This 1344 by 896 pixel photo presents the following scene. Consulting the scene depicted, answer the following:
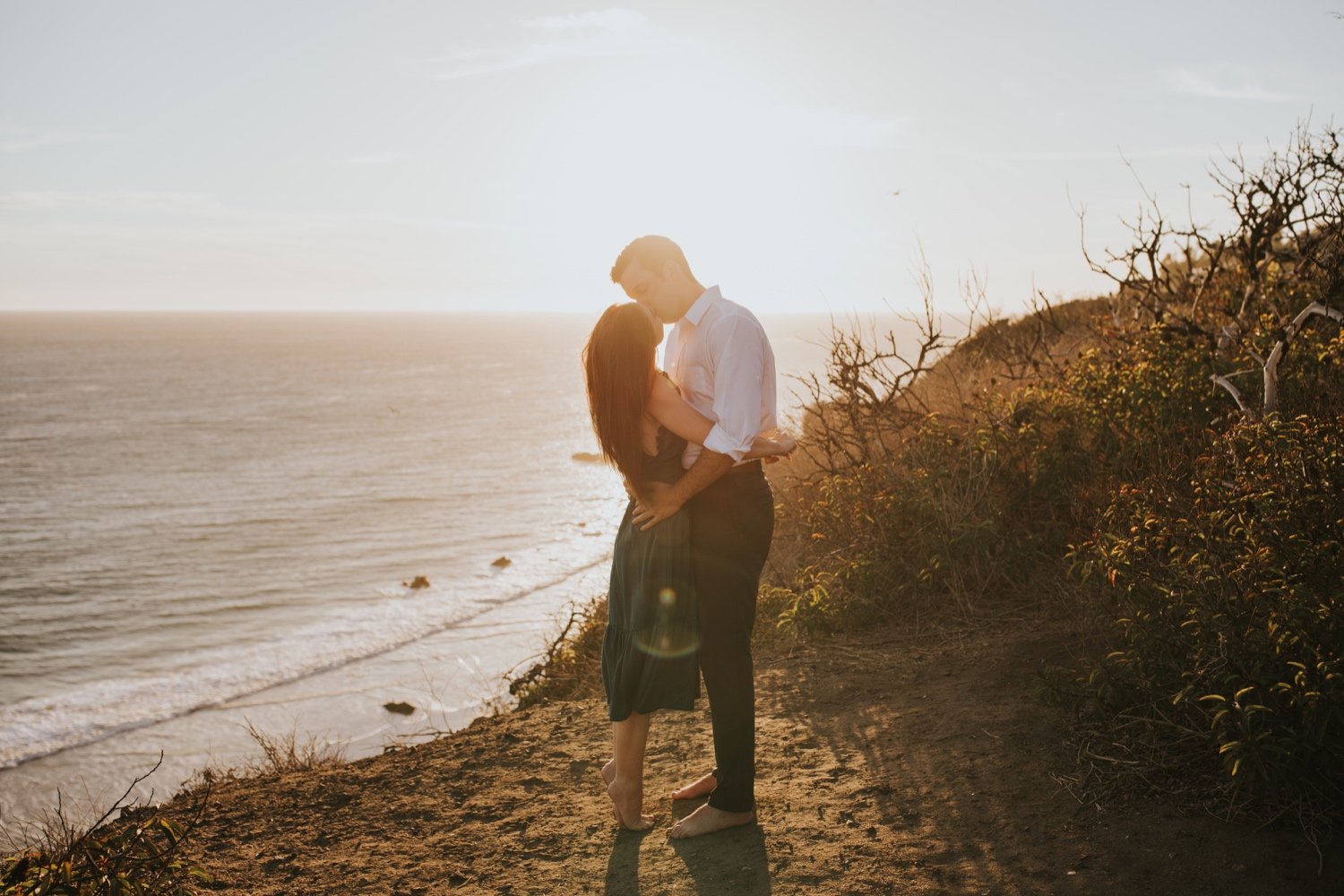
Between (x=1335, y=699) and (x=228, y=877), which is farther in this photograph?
(x=228, y=877)

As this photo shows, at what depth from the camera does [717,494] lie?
11.5 feet

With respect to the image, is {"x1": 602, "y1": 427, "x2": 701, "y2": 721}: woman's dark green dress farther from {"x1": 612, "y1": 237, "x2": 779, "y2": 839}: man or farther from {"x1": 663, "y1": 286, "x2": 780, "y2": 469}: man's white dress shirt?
{"x1": 663, "y1": 286, "x2": 780, "y2": 469}: man's white dress shirt

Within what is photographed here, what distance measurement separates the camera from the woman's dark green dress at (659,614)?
3529mm

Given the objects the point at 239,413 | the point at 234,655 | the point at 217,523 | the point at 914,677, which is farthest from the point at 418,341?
the point at 914,677

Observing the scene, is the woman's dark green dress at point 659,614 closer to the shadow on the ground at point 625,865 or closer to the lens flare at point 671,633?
the lens flare at point 671,633

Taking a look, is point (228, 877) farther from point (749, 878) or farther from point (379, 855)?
point (749, 878)

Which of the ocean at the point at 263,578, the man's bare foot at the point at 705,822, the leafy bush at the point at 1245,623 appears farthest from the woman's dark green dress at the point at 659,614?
the ocean at the point at 263,578

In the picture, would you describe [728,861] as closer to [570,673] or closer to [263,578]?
[570,673]

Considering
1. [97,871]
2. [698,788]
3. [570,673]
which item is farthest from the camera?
[570,673]

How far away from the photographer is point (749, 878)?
3.46 m

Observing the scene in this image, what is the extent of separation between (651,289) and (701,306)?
207 mm

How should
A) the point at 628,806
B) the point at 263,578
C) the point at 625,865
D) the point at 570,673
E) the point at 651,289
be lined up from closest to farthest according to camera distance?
the point at 651,289 → the point at 625,865 → the point at 628,806 → the point at 570,673 → the point at 263,578

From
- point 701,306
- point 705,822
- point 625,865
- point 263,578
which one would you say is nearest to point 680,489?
point 701,306

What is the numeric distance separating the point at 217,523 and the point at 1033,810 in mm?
29037
